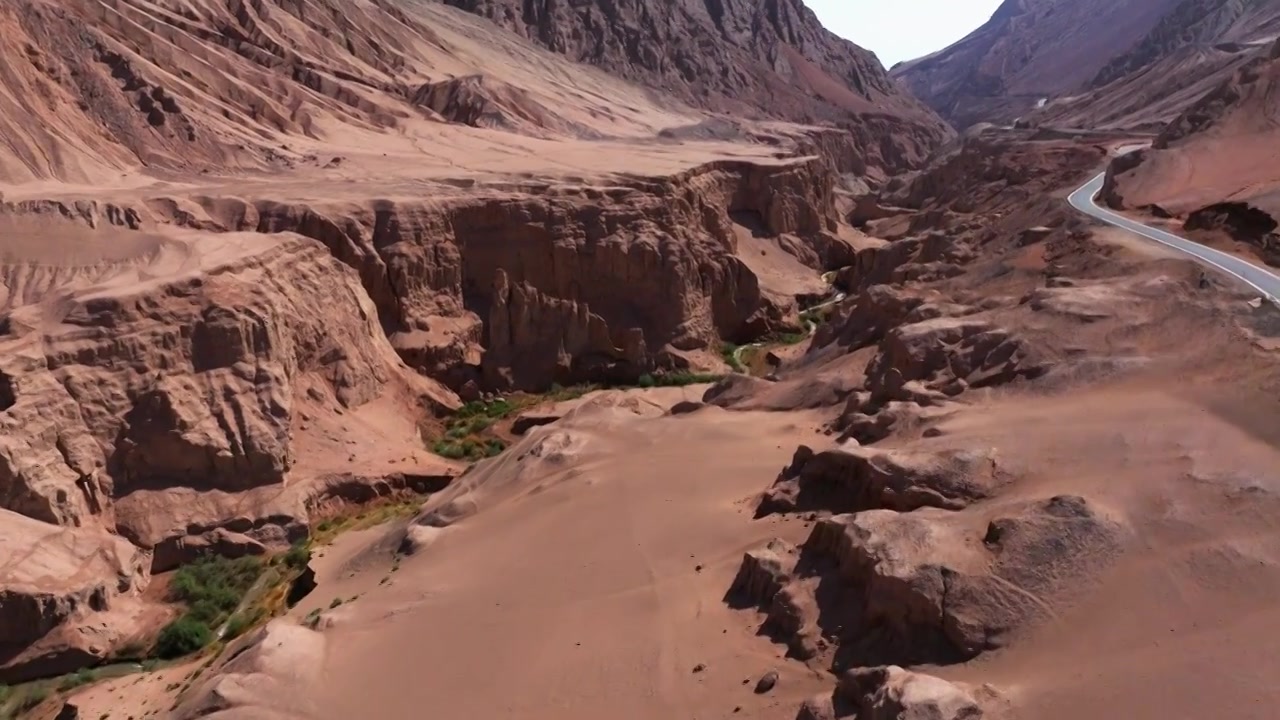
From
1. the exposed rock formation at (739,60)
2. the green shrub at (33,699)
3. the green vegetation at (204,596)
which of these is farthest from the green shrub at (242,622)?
the exposed rock formation at (739,60)

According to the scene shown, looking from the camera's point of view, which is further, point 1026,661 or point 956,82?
point 956,82

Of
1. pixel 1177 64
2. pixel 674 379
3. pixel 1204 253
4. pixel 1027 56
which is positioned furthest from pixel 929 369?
pixel 1027 56

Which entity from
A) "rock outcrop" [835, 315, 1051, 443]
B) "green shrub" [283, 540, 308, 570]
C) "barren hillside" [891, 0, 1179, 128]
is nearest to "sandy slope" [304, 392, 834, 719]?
"rock outcrop" [835, 315, 1051, 443]

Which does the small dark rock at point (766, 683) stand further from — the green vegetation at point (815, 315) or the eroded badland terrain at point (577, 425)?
the green vegetation at point (815, 315)

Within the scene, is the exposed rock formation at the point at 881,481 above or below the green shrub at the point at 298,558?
above

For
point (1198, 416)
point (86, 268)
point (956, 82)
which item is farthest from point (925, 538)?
point (956, 82)

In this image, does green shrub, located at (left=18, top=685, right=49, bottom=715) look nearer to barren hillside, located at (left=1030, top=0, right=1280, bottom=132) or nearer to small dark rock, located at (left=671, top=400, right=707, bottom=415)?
small dark rock, located at (left=671, top=400, right=707, bottom=415)

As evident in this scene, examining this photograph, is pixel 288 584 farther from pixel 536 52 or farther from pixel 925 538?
pixel 536 52
